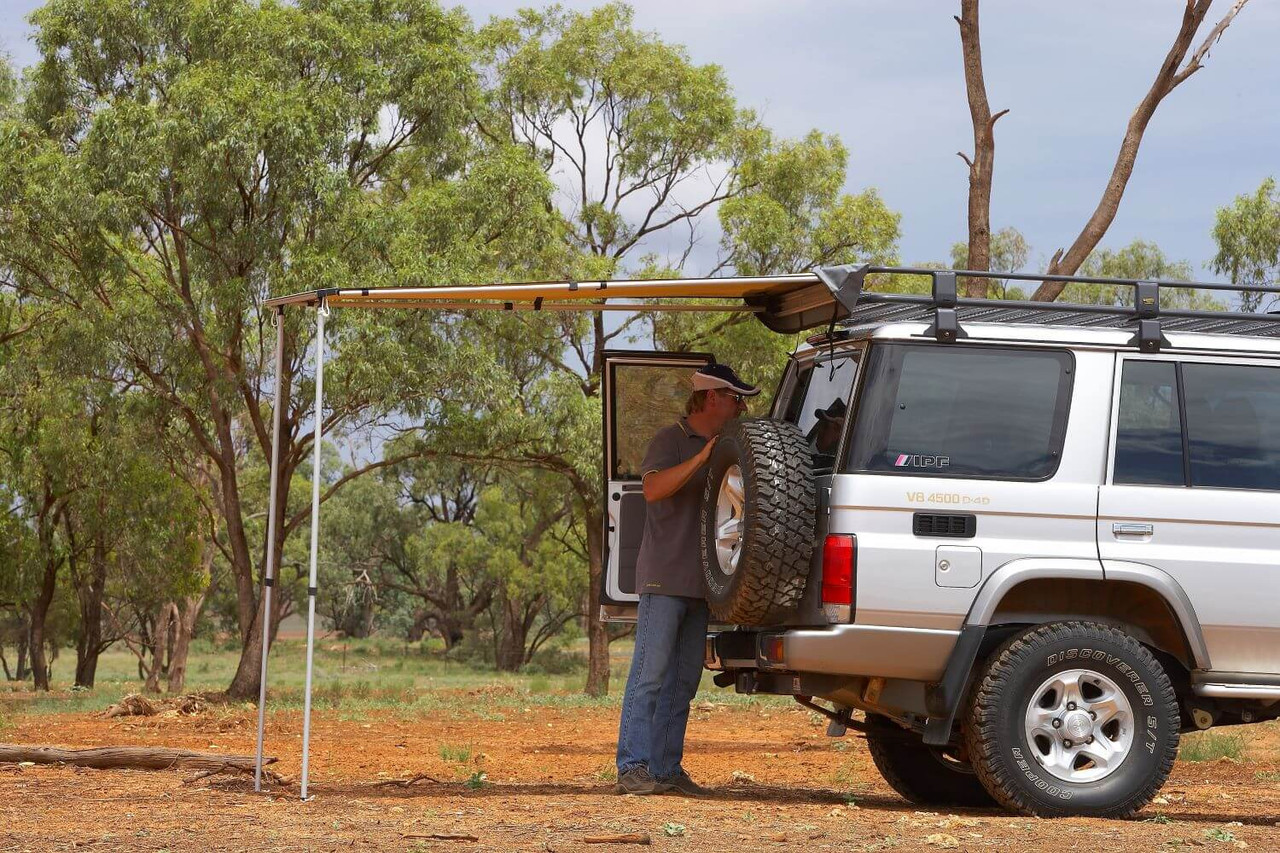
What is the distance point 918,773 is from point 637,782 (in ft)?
5.14

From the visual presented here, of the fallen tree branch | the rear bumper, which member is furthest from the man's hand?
the fallen tree branch

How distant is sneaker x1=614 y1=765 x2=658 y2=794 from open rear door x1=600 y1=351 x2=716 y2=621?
126 centimetres

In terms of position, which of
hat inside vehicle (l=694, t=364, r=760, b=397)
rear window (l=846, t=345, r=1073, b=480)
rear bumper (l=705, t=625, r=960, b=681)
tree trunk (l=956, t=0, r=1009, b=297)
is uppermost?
tree trunk (l=956, t=0, r=1009, b=297)

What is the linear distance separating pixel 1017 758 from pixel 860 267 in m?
2.26

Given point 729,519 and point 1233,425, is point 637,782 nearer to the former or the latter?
point 729,519

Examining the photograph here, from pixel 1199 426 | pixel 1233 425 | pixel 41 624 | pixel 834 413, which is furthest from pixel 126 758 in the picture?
pixel 41 624

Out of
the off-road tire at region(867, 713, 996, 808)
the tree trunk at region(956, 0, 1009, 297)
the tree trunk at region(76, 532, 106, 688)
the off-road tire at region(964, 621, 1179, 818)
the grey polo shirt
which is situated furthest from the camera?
the tree trunk at region(76, 532, 106, 688)

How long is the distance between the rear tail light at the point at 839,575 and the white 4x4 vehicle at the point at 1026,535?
0.03 ft

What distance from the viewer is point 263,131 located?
17734mm

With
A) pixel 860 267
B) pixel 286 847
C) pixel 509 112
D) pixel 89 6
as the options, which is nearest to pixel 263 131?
pixel 89 6

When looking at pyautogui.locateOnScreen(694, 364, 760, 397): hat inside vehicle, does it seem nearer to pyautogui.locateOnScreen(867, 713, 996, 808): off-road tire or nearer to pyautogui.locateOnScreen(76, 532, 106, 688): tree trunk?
pyautogui.locateOnScreen(867, 713, 996, 808): off-road tire

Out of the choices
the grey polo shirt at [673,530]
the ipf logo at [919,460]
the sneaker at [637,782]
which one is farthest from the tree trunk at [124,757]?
the ipf logo at [919,460]

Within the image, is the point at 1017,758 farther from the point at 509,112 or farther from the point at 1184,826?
the point at 509,112

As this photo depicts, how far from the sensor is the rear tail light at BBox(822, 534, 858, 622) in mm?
6285
